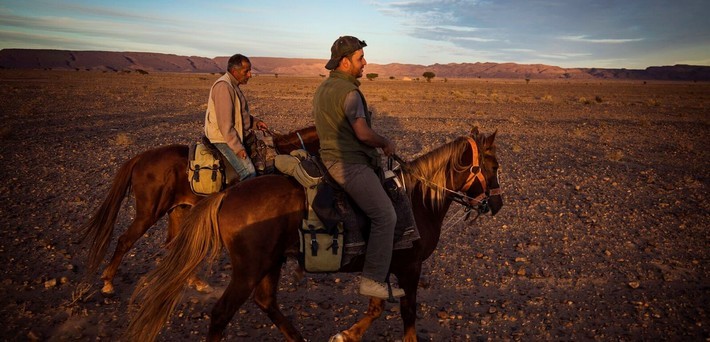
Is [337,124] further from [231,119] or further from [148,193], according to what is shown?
[148,193]

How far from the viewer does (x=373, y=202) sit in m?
3.36

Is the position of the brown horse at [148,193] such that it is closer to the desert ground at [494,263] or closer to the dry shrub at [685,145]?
the desert ground at [494,263]

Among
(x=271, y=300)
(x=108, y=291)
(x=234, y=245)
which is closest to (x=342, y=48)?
(x=234, y=245)

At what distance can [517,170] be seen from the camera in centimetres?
1110

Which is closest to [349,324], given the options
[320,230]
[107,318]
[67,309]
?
[320,230]

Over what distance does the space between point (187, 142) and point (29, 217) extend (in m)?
7.14

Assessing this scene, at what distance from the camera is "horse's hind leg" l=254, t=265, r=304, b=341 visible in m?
3.82

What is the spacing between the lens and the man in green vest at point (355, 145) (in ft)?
10.6

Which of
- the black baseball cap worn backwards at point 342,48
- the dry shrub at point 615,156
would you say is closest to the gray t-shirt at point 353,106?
the black baseball cap worn backwards at point 342,48

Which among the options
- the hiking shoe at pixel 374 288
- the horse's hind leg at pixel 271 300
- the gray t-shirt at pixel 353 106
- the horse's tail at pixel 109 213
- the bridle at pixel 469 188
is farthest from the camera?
the horse's tail at pixel 109 213

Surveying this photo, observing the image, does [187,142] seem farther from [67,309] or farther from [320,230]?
[320,230]

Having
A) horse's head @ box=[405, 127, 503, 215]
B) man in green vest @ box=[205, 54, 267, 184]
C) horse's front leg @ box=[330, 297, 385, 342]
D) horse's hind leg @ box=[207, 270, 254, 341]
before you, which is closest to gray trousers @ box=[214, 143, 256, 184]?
man in green vest @ box=[205, 54, 267, 184]

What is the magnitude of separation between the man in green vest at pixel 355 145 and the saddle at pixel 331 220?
96 mm

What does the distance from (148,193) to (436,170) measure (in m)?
3.47
